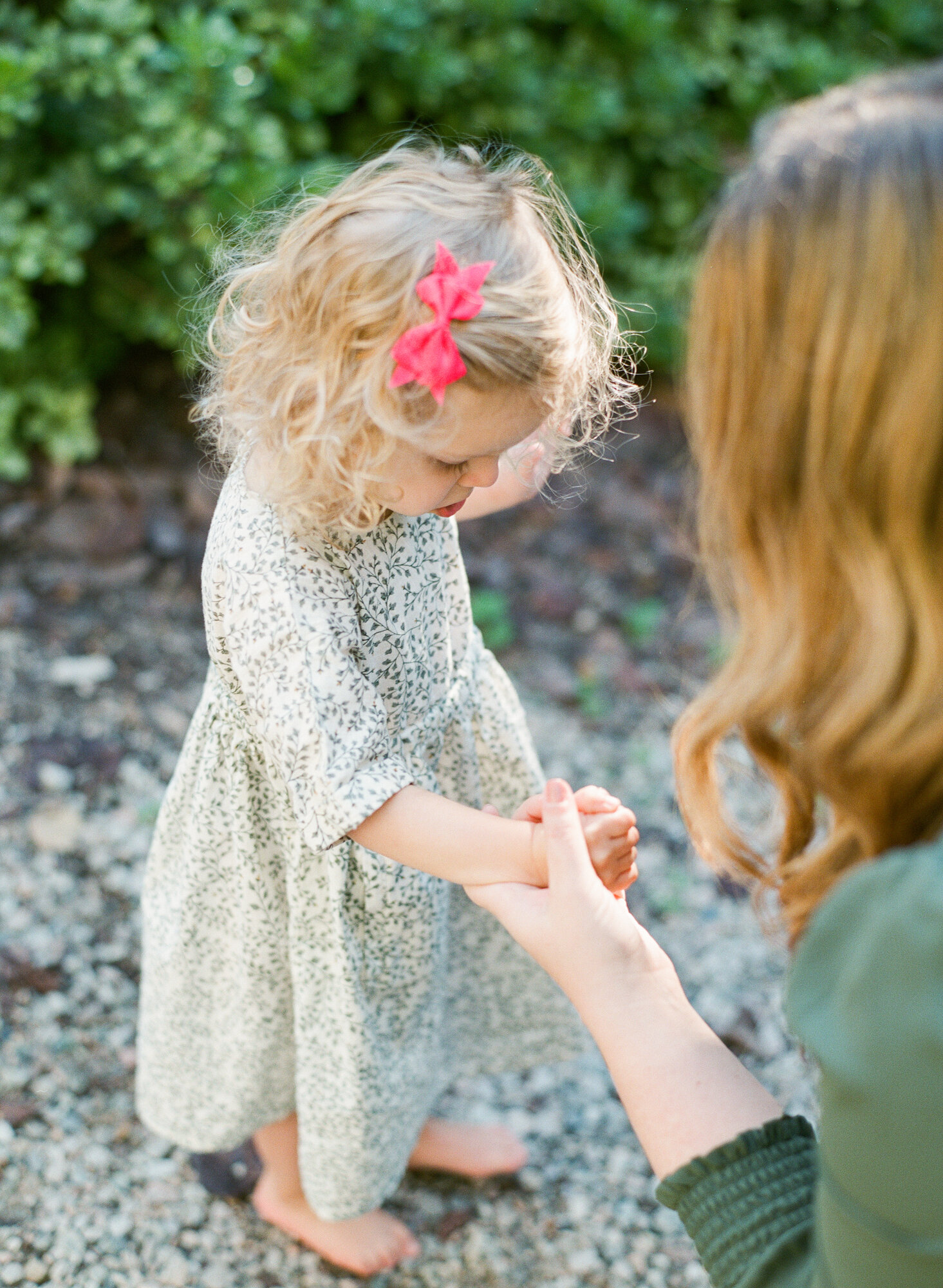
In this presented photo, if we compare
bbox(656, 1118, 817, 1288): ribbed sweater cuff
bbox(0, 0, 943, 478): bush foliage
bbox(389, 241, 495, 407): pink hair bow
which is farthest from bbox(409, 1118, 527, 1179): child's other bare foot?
bbox(0, 0, 943, 478): bush foliage

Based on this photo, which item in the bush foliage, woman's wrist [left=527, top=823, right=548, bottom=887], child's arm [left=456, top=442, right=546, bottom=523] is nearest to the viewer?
woman's wrist [left=527, top=823, right=548, bottom=887]

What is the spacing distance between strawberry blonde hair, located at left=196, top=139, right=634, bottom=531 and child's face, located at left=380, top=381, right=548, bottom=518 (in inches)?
0.7

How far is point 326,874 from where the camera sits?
1.53m

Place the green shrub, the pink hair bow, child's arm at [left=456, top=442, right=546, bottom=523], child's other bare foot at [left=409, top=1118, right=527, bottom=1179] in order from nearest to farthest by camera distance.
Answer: the pink hair bow → child's arm at [left=456, top=442, right=546, bottom=523] → child's other bare foot at [left=409, top=1118, right=527, bottom=1179] → the green shrub

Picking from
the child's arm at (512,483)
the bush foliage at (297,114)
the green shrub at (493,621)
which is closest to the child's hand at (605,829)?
the child's arm at (512,483)

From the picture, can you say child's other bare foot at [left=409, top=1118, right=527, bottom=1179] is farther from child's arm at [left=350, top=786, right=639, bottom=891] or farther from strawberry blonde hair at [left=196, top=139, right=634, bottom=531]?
strawberry blonde hair at [left=196, top=139, right=634, bottom=531]

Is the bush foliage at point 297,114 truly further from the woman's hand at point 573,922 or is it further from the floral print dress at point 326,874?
the woman's hand at point 573,922

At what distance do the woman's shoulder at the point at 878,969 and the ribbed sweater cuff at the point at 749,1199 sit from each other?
0.87 ft

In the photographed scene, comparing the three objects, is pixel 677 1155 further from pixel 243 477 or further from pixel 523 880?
pixel 243 477

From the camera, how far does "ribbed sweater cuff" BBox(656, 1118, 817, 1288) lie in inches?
41.3

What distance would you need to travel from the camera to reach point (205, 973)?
67.5 inches

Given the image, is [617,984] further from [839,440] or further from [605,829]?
[839,440]

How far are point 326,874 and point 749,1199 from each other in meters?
0.69

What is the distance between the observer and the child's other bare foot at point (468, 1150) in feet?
6.39
